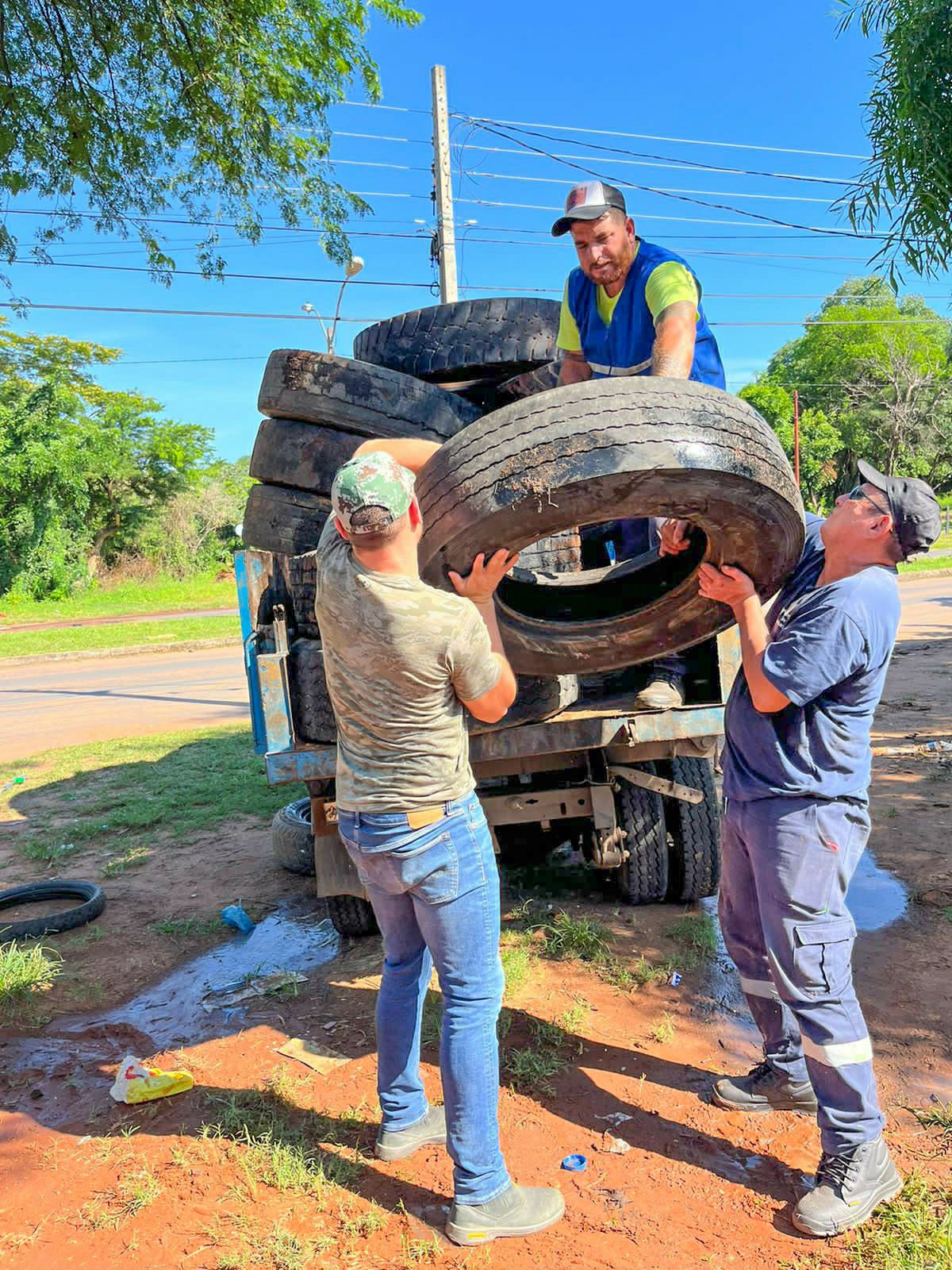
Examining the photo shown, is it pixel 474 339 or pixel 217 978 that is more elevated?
pixel 474 339

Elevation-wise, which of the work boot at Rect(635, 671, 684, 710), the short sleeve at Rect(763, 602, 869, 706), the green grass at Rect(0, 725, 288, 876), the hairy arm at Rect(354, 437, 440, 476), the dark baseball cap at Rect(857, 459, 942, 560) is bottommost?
the green grass at Rect(0, 725, 288, 876)

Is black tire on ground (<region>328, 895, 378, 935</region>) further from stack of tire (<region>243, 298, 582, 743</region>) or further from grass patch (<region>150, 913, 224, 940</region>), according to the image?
stack of tire (<region>243, 298, 582, 743</region>)

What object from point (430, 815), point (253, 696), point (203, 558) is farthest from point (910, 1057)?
point (203, 558)

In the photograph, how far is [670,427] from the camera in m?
2.30

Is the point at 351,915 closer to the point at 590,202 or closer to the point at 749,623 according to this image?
the point at 749,623

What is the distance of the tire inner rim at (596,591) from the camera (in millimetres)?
3330

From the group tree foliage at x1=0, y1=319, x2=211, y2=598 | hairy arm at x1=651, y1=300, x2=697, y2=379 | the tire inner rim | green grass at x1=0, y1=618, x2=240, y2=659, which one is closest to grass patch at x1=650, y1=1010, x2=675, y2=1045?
the tire inner rim

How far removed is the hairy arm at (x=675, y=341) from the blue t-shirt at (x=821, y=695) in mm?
755

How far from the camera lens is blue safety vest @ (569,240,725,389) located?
10.5 feet

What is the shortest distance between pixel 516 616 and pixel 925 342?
50931mm

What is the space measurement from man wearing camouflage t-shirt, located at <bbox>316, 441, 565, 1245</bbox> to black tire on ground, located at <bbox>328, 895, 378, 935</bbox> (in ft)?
5.78

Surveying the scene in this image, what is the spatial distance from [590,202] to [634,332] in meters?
0.45

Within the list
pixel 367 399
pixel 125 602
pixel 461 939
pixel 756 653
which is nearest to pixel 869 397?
pixel 125 602

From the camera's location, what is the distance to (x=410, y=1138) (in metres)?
2.71
